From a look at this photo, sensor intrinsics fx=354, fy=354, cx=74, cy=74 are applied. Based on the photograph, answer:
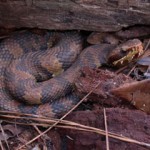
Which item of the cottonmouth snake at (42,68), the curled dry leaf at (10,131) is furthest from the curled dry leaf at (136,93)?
the curled dry leaf at (10,131)

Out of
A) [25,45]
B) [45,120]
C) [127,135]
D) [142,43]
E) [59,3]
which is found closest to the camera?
[127,135]

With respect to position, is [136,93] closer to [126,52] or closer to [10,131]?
[126,52]

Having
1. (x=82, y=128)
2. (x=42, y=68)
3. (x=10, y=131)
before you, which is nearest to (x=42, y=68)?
(x=42, y=68)

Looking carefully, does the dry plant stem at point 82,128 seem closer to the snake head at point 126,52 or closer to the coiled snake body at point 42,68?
the coiled snake body at point 42,68

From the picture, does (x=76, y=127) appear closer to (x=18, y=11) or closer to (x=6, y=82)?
(x=6, y=82)

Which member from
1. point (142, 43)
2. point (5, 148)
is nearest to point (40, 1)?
point (142, 43)

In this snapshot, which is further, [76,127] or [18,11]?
[18,11]

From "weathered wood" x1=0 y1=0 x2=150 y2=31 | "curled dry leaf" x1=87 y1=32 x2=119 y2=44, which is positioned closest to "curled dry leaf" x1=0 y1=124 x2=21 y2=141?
"weathered wood" x1=0 y1=0 x2=150 y2=31
